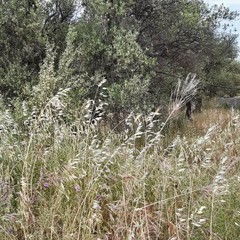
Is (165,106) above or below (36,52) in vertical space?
below

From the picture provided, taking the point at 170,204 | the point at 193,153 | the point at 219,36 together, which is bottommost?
the point at 170,204

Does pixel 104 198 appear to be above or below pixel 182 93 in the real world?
below

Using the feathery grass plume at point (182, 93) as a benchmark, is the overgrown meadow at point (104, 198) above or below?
below

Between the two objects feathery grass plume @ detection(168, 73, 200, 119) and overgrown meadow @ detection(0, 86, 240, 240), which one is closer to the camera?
overgrown meadow @ detection(0, 86, 240, 240)

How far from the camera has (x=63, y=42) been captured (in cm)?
799

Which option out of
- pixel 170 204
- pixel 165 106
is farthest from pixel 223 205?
pixel 165 106

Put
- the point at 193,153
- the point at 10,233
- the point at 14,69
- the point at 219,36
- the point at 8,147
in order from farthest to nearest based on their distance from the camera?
the point at 219,36 < the point at 14,69 < the point at 193,153 < the point at 8,147 < the point at 10,233

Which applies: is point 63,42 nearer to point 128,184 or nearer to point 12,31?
point 12,31

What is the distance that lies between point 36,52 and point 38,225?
5638 millimetres

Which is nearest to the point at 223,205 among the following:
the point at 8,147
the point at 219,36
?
the point at 8,147

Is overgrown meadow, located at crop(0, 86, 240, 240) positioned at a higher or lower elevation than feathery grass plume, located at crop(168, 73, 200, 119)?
lower

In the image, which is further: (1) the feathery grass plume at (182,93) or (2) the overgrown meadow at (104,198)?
(1) the feathery grass plume at (182,93)

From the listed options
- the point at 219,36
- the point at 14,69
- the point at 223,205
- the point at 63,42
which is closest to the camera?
the point at 223,205

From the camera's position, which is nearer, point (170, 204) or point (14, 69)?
point (170, 204)
